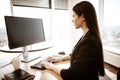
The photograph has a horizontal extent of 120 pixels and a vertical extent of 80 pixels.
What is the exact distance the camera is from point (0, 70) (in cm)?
132

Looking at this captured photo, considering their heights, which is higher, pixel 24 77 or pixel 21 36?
pixel 21 36

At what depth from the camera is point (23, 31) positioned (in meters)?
1.52

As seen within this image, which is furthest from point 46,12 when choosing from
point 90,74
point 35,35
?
point 90,74

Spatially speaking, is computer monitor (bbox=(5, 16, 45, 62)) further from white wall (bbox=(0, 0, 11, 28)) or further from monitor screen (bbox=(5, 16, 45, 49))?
white wall (bbox=(0, 0, 11, 28))

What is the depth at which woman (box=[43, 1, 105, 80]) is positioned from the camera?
107cm

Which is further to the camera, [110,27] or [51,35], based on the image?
[51,35]

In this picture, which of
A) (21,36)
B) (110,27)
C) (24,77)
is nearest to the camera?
(24,77)

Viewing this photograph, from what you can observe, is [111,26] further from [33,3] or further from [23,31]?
[23,31]

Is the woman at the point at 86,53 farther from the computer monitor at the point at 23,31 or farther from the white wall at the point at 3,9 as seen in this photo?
the white wall at the point at 3,9

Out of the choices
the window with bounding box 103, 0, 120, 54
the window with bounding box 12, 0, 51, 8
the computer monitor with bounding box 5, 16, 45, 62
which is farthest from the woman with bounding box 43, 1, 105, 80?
the window with bounding box 12, 0, 51, 8

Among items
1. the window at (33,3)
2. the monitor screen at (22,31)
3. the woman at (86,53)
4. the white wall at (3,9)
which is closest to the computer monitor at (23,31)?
the monitor screen at (22,31)

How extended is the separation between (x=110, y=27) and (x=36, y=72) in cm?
271

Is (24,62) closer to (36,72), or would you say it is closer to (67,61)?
(36,72)

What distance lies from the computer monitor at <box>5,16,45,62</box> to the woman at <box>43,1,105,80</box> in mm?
495
